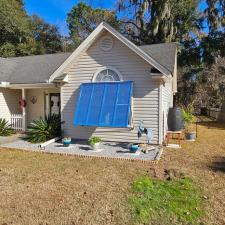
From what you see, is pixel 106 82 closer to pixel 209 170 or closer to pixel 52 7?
pixel 209 170

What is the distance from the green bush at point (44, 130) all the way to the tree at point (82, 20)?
20326mm

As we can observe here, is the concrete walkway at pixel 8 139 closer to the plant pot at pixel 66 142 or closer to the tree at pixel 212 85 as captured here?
the plant pot at pixel 66 142

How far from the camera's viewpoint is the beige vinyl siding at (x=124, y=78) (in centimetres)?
956

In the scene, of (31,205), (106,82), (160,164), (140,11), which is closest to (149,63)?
(106,82)

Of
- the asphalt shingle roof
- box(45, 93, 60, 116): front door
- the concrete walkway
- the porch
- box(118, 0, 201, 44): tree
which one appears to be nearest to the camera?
the concrete walkway

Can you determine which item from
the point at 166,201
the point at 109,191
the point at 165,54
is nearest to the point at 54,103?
the point at 165,54

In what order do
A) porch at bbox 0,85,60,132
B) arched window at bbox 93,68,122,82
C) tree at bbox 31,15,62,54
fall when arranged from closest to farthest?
arched window at bbox 93,68,122,82 < porch at bbox 0,85,60,132 < tree at bbox 31,15,62,54

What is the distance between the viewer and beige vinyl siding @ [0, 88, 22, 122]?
1389 centimetres

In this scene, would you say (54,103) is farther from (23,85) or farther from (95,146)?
(95,146)

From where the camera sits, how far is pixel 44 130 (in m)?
10.8

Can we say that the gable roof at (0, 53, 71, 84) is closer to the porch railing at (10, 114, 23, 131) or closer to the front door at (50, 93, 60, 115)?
the front door at (50, 93, 60, 115)

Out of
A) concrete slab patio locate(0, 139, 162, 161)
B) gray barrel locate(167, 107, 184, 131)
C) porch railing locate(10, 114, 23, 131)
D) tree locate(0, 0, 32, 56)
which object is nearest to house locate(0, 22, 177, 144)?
concrete slab patio locate(0, 139, 162, 161)

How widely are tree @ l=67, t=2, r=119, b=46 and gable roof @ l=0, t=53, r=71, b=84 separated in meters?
13.8

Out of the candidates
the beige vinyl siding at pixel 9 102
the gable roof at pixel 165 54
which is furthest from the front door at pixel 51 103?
the gable roof at pixel 165 54
